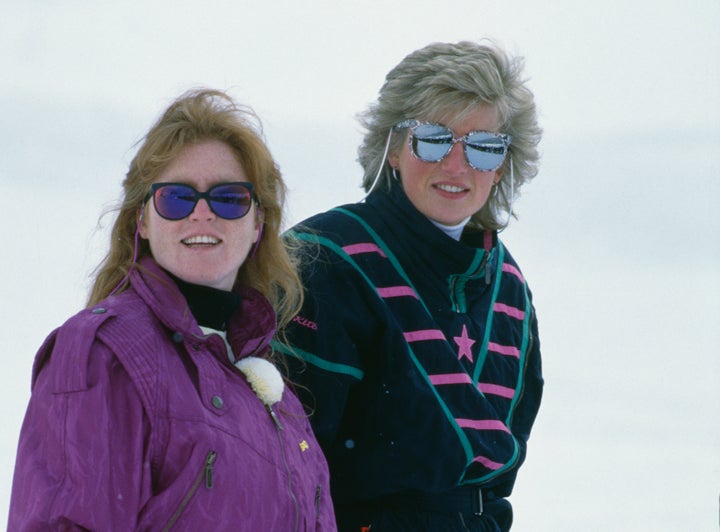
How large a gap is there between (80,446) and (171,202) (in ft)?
1.89

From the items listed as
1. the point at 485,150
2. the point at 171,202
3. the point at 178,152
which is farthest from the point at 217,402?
the point at 485,150

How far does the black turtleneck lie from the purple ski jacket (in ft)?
0.18

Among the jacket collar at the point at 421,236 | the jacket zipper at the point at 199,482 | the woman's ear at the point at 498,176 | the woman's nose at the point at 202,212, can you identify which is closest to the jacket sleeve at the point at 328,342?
the jacket collar at the point at 421,236

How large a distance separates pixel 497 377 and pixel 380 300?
1.55ft

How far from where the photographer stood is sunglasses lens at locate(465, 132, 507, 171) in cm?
345

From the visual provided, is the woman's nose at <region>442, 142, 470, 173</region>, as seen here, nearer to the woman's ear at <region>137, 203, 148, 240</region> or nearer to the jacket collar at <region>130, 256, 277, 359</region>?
the jacket collar at <region>130, 256, 277, 359</region>

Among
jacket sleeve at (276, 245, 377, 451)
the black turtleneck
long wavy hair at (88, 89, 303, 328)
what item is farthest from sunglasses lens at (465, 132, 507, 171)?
the black turtleneck

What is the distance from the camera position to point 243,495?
230 cm

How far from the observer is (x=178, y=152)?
2.52 m

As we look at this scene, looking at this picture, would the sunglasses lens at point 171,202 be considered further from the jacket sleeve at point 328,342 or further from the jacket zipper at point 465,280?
the jacket zipper at point 465,280

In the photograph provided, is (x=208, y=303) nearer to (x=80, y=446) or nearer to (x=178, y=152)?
(x=178, y=152)

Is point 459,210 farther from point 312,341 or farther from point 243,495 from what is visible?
point 243,495

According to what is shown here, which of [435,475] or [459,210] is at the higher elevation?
[459,210]

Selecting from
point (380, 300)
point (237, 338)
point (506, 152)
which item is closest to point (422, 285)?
point (380, 300)
